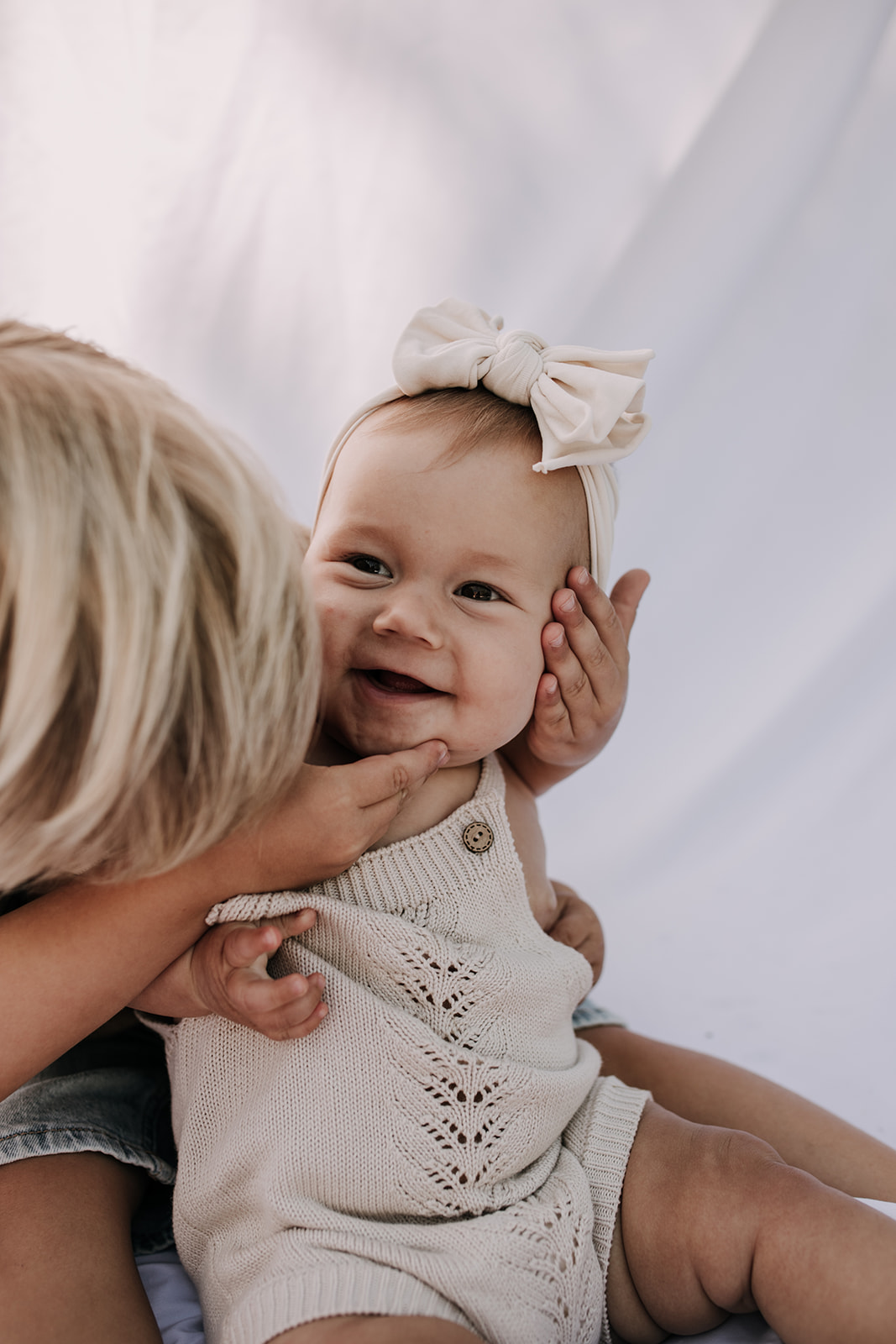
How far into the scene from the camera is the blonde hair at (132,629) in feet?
2.02

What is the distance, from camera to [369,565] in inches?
39.3

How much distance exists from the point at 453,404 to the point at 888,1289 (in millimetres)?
821

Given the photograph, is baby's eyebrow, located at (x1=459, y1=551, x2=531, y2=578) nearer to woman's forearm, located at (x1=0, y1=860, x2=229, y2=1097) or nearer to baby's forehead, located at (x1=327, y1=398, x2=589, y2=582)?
baby's forehead, located at (x1=327, y1=398, x2=589, y2=582)

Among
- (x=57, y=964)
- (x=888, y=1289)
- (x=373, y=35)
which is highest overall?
(x=373, y=35)

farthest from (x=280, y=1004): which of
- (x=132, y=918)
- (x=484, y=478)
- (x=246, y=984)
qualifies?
(x=484, y=478)

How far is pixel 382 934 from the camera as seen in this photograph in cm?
86

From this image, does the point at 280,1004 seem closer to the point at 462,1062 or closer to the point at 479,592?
the point at 462,1062

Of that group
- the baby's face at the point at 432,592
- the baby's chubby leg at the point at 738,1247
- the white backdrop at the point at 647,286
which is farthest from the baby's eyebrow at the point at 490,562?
the white backdrop at the point at 647,286

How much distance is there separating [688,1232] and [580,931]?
1.10 feet

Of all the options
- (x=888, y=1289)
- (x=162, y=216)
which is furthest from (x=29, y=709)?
(x=162, y=216)

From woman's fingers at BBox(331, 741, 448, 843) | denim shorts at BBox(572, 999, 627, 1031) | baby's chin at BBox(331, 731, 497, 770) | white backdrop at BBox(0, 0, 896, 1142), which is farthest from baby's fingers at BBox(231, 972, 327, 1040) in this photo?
white backdrop at BBox(0, 0, 896, 1142)

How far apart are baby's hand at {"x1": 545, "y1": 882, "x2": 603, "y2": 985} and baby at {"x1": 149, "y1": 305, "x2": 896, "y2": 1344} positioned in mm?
52

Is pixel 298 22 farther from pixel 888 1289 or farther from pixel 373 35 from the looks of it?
pixel 888 1289

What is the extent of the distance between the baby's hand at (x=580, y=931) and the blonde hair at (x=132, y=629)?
0.49 m
